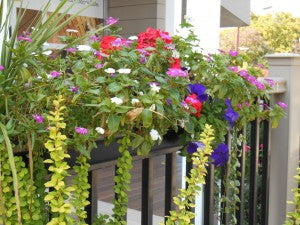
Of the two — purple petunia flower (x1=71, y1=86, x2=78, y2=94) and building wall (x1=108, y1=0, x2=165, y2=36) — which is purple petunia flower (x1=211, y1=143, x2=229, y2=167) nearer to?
purple petunia flower (x1=71, y1=86, x2=78, y2=94)

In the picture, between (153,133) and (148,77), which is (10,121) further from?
(148,77)

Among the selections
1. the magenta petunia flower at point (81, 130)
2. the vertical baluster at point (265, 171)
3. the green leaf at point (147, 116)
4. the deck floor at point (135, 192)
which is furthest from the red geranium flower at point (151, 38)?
the deck floor at point (135, 192)

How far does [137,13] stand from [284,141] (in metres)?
4.87

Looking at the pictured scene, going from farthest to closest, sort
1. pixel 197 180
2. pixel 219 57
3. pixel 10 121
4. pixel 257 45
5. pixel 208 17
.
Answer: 1. pixel 257 45
2. pixel 208 17
3. pixel 219 57
4. pixel 197 180
5. pixel 10 121

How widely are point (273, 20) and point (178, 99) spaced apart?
30362 mm

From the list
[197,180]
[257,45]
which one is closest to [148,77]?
[197,180]

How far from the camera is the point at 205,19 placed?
3816mm

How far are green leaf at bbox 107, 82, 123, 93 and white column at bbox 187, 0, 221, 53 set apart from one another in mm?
2479

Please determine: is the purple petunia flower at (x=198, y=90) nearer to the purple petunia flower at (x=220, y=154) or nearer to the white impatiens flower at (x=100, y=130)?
the purple petunia flower at (x=220, y=154)

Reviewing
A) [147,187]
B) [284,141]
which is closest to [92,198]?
[147,187]

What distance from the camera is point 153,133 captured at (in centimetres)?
143

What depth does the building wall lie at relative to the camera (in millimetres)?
7129

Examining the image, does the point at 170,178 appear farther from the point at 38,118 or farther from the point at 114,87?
the point at 38,118

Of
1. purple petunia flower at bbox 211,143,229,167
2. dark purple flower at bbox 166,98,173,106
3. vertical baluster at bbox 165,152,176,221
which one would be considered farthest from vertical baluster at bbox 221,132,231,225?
dark purple flower at bbox 166,98,173,106
